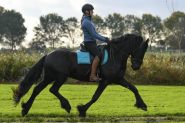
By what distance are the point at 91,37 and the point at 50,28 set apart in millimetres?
111853

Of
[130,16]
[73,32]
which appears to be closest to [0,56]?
[73,32]

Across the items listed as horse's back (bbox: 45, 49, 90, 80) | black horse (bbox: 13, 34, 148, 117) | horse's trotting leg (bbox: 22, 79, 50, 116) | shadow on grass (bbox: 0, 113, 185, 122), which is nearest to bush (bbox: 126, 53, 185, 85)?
shadow on grass (bbox: 0, 113, 185, 122)

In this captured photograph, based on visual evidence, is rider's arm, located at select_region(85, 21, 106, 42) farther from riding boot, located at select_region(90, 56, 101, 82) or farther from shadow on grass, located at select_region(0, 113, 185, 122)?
shadow on grass, located at select_region(0, 113, 185, 122)

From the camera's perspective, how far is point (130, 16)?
421 feet

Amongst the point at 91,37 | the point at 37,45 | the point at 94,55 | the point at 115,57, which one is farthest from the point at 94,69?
the point at 37,45

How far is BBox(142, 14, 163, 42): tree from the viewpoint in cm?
11700

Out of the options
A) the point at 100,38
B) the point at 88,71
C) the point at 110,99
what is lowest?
the point at 110,99

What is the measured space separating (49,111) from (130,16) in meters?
115

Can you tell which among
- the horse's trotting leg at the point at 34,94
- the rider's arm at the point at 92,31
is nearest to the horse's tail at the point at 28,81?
the horse's trotting leg at the point at 34,94

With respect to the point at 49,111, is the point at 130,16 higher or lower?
higher

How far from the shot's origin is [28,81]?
13.1 meters

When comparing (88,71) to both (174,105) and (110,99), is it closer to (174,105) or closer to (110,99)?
(174,105)

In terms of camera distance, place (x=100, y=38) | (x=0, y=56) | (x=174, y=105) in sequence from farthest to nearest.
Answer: (x=0, y=56) < (x=174, y=105) < (x=100, y=38)

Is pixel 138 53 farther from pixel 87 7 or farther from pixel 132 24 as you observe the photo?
pixel 132 24
